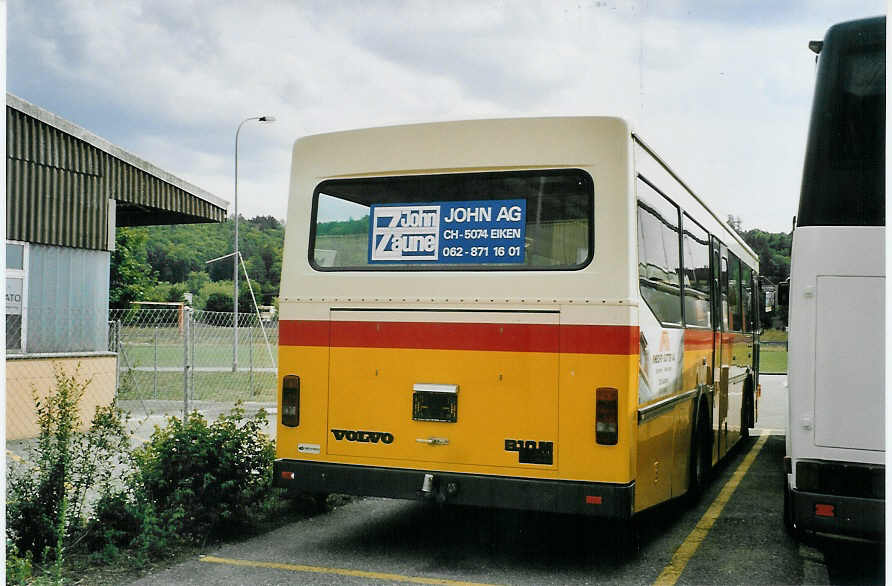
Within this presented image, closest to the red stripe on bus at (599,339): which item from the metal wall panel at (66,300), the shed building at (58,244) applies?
the shed building at (58,244)

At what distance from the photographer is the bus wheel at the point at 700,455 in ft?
28.2

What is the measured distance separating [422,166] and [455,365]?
1469mm

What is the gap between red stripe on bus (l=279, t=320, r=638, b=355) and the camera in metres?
6.03

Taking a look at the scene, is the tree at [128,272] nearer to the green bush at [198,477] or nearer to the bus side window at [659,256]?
the green bush at [198,477]

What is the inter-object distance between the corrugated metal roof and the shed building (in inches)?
0.6

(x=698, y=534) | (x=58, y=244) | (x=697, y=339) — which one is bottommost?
(x=698, y=534)

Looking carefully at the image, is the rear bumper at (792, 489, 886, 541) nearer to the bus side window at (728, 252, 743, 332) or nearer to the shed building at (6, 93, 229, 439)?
the bus side window at (728, 252, 743, 332)

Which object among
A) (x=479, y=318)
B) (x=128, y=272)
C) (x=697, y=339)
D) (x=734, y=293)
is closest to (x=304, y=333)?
(x=479, y=318)

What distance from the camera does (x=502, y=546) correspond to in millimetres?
7062

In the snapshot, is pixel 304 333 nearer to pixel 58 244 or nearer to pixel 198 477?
pixel 198 477

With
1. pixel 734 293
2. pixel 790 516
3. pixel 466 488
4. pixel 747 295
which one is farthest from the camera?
pixel 747 295

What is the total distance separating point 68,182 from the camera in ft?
45.2

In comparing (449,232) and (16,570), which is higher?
(449,232)

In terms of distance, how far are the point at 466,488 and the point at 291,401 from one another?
151 cm
